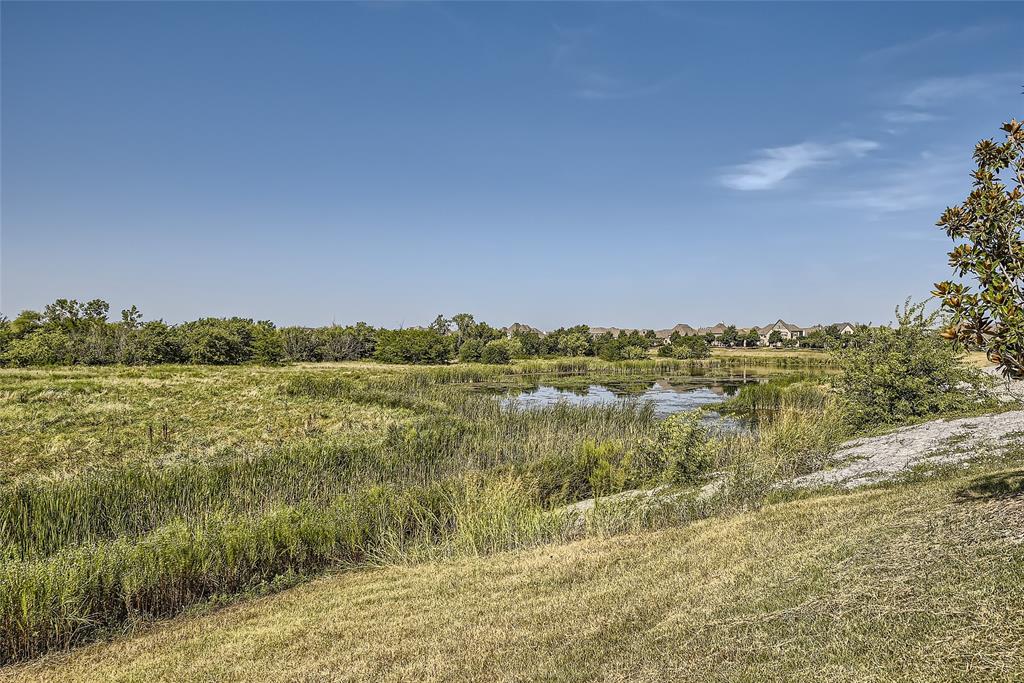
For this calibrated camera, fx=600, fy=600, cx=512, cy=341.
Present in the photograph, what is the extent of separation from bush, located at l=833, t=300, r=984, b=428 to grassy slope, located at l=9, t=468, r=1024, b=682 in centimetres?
876

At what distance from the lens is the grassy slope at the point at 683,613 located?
373 centimetres

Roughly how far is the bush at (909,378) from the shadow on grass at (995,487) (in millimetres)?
8914

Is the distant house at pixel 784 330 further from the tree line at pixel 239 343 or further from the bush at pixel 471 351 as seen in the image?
the bush at pixel 471 351

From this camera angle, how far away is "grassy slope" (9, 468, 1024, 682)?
3.73m

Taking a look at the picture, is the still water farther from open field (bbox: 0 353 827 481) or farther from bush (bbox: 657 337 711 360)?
bush (bbox: 657 337 711 360)

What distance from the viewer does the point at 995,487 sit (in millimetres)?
6441

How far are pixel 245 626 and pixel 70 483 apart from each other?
21.7 feet

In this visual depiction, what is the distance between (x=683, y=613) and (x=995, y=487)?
13.5 feet

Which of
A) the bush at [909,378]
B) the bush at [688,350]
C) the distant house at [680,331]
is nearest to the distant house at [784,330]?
the distant house at [680,331]

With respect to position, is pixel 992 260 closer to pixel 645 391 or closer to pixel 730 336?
pixel 645 391

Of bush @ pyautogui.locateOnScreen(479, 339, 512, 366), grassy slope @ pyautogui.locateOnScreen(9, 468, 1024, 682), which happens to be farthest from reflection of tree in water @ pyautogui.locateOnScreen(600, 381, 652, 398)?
grassy slope @ pyautogui.locateOnScreen(9, 468, 1024, 682)

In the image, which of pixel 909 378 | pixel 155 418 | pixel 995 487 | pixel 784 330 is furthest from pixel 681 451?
pixel 784 330

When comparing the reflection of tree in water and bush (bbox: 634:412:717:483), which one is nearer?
bush (bbox: 634:412:717:483)

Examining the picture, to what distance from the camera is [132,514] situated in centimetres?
984
